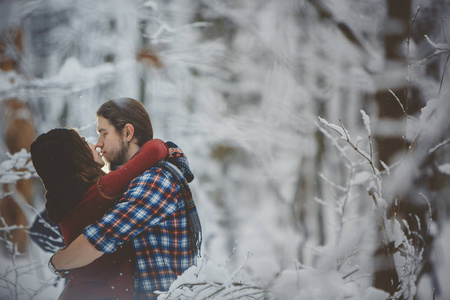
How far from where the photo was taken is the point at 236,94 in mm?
1935

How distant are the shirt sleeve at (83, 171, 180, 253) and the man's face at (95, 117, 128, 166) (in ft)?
0.64

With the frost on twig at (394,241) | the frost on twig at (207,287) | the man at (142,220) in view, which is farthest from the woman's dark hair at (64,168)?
the frost on twig at (394,241)

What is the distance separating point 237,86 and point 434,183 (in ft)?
3.45

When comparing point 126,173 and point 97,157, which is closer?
point 126,173

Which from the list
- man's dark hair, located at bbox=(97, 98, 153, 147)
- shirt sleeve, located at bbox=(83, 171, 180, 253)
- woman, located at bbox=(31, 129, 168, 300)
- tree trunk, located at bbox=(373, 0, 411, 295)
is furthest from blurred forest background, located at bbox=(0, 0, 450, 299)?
shirt sleeve, located at bbox=(83, 171, 180, 253)

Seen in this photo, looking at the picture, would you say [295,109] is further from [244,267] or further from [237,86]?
[244,267]

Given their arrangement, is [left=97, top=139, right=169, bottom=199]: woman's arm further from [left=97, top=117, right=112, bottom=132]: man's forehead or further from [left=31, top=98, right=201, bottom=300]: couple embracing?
[left=97, top=117, right=112, bottom=132]: man's forehead

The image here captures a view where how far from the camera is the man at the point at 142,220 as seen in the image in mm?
1419

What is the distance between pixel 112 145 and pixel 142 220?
38cm

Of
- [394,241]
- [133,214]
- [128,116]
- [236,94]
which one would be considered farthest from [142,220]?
[394,241]

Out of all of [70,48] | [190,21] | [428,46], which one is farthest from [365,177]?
[70,48]

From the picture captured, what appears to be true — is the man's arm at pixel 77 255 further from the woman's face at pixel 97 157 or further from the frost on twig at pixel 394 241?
the frost on twig at pixel 394 241

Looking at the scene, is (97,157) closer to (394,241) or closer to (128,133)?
(128,133)

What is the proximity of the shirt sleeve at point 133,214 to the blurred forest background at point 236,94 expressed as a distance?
0.48 m
